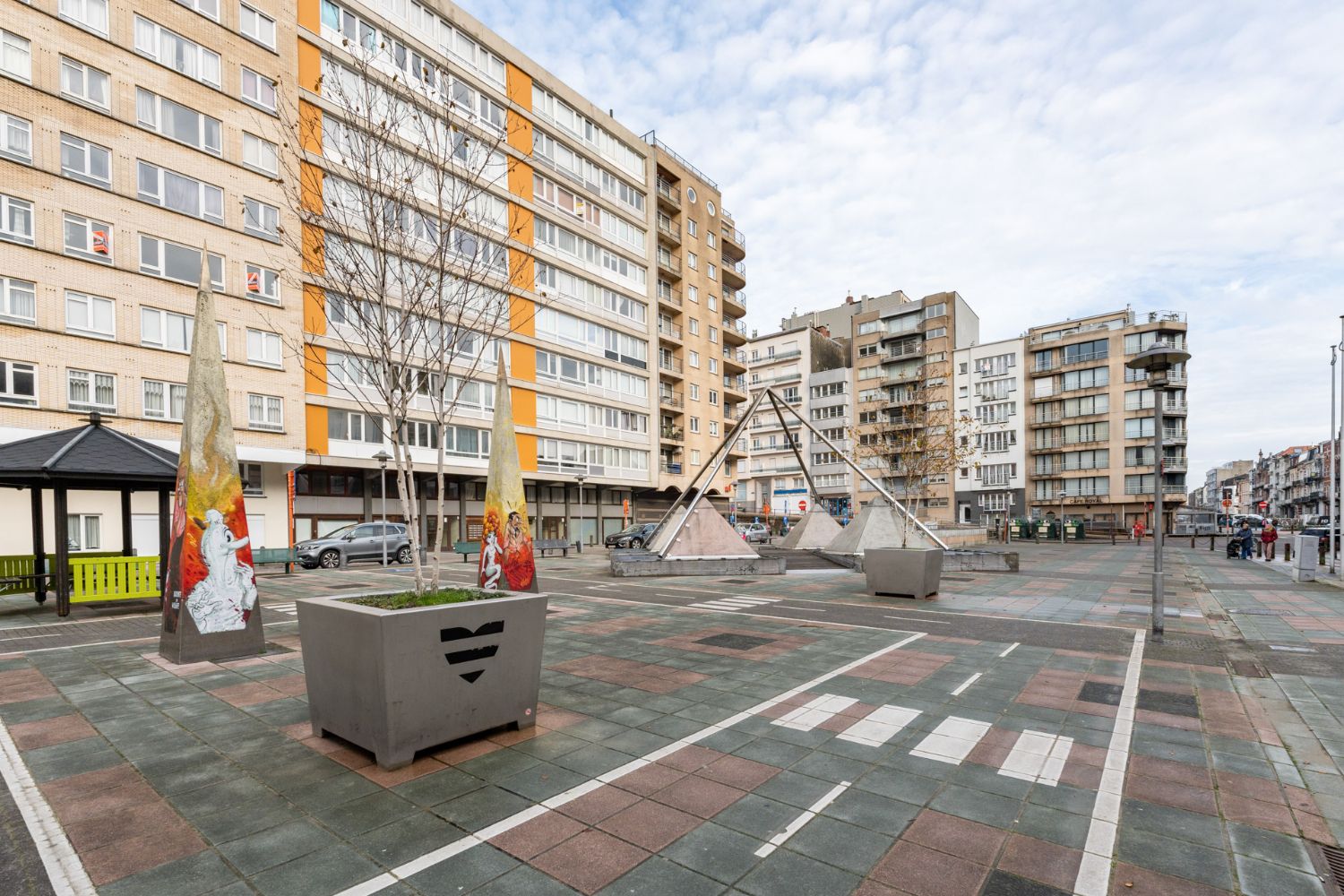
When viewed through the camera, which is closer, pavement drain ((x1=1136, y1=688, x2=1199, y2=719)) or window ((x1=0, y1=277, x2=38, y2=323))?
Answer: pavement drain ((x1=1136, y1=688, x2=1199, y2=719))

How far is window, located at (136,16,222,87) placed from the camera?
26297 mm

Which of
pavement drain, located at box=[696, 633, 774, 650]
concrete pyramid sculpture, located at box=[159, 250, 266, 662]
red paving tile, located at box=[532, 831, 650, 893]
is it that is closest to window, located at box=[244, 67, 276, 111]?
concrete pyramid sculpture, located at box=[159, 250, 266, 662]

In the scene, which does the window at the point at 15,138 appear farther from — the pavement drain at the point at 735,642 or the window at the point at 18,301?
the pavement drain at the point at 735,642

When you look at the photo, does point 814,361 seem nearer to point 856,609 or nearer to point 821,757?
point 856,609

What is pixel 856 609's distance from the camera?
44.7 ft

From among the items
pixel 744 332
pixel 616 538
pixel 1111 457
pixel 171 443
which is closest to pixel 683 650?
pixel 171 443

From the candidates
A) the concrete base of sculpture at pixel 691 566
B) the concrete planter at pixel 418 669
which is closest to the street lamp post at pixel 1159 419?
the concrete planter at pixel 418 669

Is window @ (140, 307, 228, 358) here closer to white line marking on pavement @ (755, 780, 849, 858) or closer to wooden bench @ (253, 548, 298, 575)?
wooden bench @ (253, 548, 298, 575)

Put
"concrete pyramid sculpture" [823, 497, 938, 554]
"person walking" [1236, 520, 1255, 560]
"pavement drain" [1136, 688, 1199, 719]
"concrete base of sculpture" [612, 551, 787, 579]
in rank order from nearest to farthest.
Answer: "pavement drain" [1136, 688, 1199, 719], "concrete base of sculpture" [612, 551, 787, 579], "concrete pyramid sculpture" [823, 497, 938, 554], "person walking" [1236, 520, 1255, 560]

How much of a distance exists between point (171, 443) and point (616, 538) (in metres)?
20.7

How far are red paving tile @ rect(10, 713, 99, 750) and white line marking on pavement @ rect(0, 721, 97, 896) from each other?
213 millimetres

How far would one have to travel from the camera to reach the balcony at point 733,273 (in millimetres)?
60719

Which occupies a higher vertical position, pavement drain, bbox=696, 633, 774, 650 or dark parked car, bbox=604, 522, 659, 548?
pavement drain, bbox=696, 633, 774, 650

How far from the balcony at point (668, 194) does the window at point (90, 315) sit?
118ft
